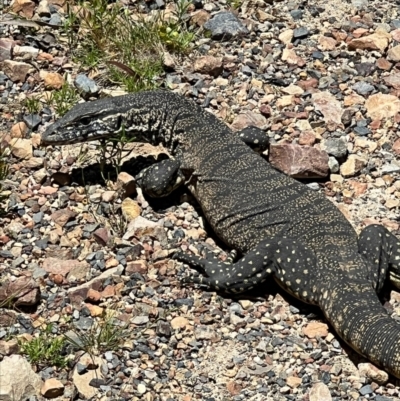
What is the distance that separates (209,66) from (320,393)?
4257mm

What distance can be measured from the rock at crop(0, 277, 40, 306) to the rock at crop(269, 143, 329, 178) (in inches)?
102

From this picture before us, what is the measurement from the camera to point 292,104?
31.8 ft

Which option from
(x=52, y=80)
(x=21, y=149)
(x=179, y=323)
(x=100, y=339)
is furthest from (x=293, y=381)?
(x=52, y=80)

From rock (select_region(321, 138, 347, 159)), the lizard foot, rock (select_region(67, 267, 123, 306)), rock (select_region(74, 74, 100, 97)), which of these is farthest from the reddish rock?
rock (select_region(67, 267, 123, 306))

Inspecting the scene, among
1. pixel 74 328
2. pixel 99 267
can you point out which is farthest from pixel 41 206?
pixel 74 328

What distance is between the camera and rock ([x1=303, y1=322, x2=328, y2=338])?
7.55m

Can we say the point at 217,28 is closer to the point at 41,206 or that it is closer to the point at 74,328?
the point at 41,206

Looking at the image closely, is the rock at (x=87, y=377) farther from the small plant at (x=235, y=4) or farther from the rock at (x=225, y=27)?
the small plant at (x=235, y=4)

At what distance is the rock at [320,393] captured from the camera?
A: 6906 mm

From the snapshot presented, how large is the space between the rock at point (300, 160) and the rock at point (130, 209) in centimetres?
133

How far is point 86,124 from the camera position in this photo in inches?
356

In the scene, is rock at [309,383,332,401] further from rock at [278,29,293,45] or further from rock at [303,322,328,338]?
rock at [278,29,293,45]

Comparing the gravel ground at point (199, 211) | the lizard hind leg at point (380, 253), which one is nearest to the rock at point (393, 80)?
the gravel ground at point (199, 211)

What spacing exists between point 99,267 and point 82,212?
0.76 metres
